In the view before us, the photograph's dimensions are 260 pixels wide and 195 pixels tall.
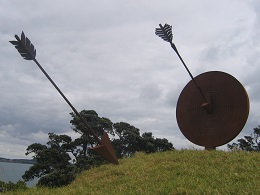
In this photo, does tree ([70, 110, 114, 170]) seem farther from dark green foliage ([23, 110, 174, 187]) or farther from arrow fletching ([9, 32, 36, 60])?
arrow fletching ([9, 32, 36, 60])

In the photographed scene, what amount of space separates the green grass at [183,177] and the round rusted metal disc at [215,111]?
1.20 meters

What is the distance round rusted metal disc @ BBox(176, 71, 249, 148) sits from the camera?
12078 mm

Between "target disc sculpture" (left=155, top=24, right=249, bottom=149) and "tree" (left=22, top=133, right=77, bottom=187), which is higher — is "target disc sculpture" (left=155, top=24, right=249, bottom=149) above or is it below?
above

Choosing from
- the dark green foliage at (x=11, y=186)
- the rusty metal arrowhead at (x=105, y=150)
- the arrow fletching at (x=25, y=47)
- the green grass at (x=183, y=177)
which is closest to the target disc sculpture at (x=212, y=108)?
the green grass at (x=183, y=177)

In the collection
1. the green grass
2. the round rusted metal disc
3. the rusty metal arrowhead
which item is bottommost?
the green grass

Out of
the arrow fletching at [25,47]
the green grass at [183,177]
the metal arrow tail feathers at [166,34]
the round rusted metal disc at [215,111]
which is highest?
the metal arrow tail feathers at [166,34]

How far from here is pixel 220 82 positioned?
12.8m

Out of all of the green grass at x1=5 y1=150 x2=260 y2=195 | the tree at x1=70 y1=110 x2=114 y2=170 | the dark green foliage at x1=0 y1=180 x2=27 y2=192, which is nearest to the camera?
the green grass at x1=5 y1=150 x2=260 y2=195

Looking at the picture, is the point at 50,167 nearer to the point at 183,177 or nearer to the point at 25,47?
the point at 25,47

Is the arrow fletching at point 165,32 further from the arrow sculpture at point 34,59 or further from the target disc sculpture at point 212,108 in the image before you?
the arrow sculpture at point 34,59

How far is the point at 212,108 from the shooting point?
1274cm

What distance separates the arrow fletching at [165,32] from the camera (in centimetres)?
1239

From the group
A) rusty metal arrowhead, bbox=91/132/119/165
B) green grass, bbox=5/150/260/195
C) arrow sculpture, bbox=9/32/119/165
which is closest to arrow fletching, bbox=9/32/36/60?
arrow sculpture, bbox=9/32/119/165

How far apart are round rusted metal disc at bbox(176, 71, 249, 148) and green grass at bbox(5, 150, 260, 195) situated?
1.20 metres
